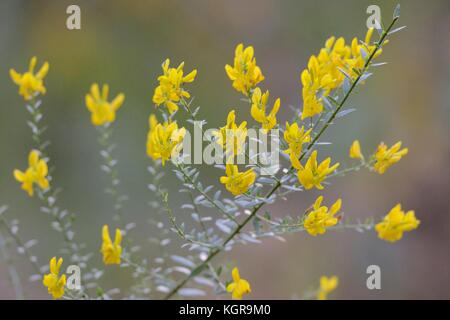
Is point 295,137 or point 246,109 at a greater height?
point 246,109

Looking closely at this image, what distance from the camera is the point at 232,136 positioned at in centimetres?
85

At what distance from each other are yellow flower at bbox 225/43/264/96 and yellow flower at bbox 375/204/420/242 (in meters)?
0.35

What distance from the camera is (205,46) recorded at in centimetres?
288

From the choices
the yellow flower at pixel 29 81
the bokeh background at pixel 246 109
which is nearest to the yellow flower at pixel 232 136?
the yellow flower at pixel 29 81

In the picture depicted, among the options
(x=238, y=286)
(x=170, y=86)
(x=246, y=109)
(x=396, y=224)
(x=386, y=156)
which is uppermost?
(x=246, y=109)

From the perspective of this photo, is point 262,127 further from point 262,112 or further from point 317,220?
point 317,220

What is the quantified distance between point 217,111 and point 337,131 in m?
0.62

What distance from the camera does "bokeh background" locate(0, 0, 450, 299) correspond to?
2.61 meters

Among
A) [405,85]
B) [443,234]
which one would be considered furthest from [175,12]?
[443,234]

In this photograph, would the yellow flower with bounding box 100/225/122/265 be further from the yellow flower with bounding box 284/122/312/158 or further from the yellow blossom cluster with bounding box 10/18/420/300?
the yellow flower with bounding box 284/122/312/158

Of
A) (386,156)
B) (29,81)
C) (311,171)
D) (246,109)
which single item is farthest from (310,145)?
(246,109)

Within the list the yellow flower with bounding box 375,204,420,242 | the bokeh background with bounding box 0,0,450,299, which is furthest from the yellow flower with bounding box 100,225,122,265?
the bokeh background with bounding box 0,0,450,299

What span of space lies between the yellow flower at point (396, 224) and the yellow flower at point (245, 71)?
1.15 ft

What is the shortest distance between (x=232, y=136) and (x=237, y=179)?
7 cm
